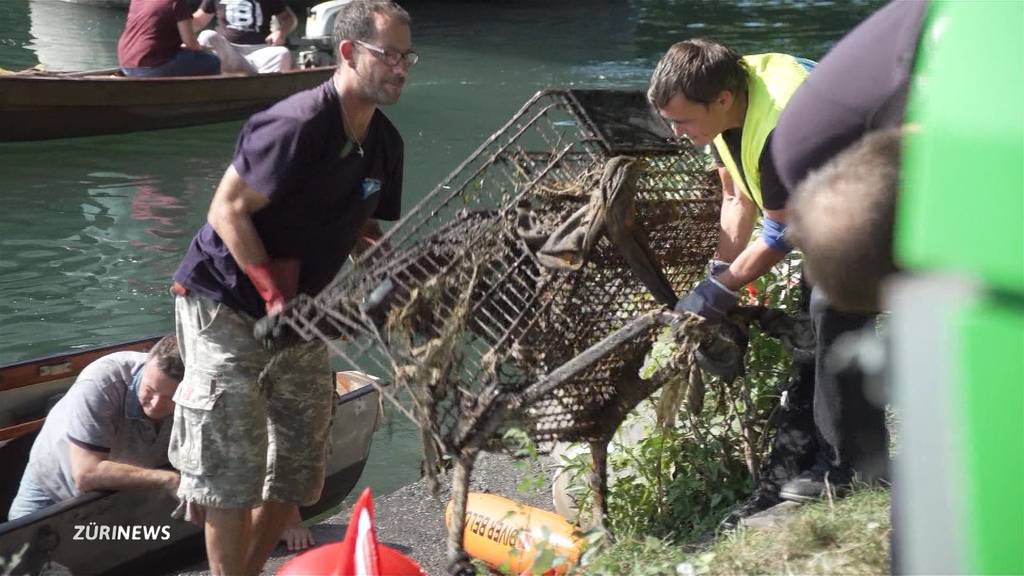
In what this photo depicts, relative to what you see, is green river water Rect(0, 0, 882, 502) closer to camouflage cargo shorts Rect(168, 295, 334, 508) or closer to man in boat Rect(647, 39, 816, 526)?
camouflage cargo shorts Rect(168, 295, 334, 508)

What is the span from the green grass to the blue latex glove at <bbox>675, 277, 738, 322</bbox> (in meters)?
0.63

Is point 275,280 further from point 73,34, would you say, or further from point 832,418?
point 73,34

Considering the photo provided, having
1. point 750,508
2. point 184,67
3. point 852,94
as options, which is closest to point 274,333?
point 750,508

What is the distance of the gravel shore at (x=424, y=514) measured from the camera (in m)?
5.48

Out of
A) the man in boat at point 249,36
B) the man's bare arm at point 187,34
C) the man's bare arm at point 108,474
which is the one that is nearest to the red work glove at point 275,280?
the man's bare arm at point 108,474

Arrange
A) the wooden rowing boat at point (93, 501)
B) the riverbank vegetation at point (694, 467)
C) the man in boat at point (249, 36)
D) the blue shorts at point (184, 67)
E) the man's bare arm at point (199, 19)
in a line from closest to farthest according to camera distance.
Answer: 1. the riverbank vegetation at point (694, 467)
2. the wooden rowing boat at point (93, 501)
3. the man's bare arm at point (199, 19)
4. the blue shorts at point (184, 67)
5. the man in boat at point (249, 36)

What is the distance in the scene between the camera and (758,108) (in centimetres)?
383

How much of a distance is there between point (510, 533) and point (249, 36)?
→ 12320 millimetres

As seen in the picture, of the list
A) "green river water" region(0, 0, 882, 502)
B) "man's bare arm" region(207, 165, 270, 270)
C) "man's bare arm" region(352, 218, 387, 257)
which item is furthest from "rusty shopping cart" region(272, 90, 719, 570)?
"green river water" region(0, 0, 882, 502)

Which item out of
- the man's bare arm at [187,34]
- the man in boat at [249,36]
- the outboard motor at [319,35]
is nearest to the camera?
the man's bare arm at [187,34]

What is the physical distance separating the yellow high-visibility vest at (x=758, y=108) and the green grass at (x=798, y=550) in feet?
2.99

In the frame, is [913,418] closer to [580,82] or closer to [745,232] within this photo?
[745,232]

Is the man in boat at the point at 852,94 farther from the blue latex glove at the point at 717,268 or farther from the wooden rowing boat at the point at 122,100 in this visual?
the wooden rowing boat at the point at 122,100

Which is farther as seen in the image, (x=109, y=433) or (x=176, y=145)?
(x=176, y=145)
